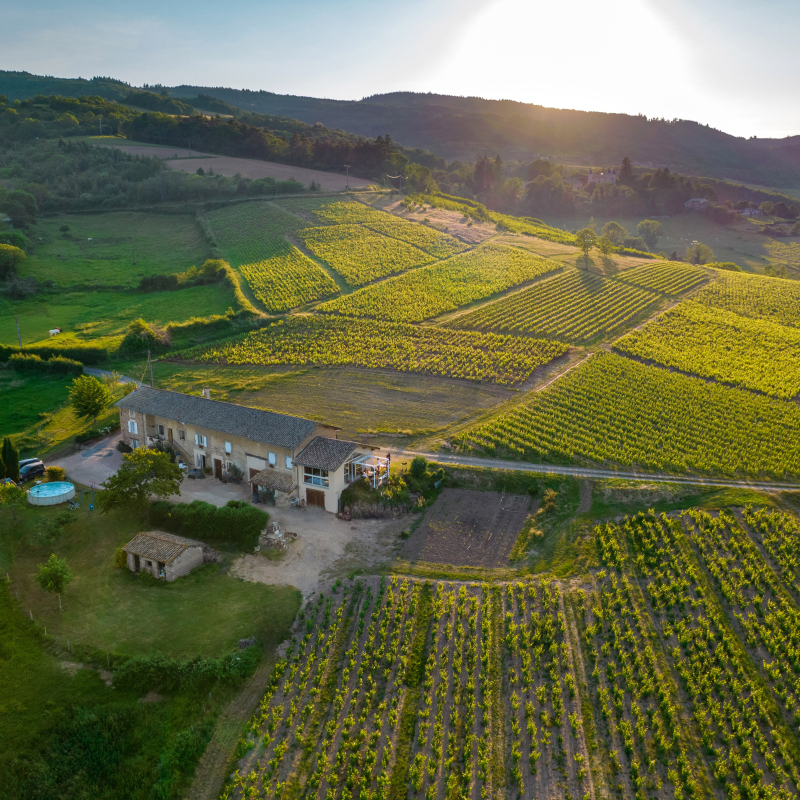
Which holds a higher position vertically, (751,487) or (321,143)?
(321,143)

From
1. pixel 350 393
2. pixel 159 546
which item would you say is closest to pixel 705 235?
pixel 350 393

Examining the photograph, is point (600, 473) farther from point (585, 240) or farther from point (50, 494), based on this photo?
point (585, 240)

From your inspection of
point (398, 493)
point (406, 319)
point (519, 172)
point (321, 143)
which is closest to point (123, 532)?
point (398, 493)

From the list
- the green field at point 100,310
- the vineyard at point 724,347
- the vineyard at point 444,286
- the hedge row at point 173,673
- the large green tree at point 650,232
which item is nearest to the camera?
the hedge row at point 173,673

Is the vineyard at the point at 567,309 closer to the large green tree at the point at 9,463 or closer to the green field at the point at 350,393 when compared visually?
the green field at the point at 350,393

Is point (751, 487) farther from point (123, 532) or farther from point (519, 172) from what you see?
point (519, 172)

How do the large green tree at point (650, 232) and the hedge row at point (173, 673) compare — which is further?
the large green tree at point (650, 232)

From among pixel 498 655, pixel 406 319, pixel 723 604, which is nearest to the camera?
pixel 498 655

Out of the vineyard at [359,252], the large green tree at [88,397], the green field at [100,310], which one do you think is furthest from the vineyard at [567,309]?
the large green tree at [88,397]
